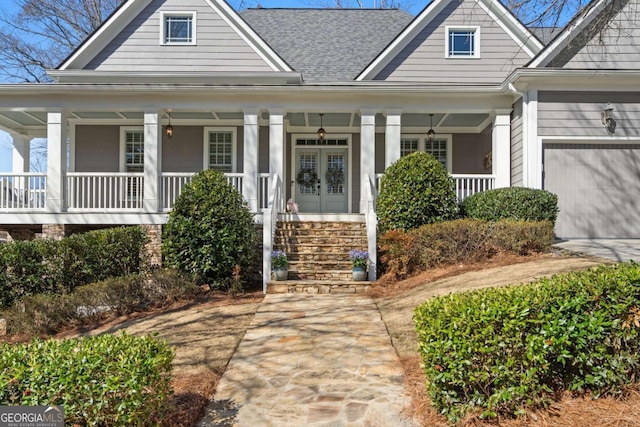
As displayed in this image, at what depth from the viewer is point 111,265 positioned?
8055 mm

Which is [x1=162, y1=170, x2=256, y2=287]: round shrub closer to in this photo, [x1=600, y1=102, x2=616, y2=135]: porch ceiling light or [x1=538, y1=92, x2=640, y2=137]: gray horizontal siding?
[x1=538, y1=92, x2=640, y2=137]: gray horizontal siding

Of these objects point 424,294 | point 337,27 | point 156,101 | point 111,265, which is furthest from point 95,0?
point 424,294

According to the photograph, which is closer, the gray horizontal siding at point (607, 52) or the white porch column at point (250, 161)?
the gray horizontal siding at point (607, 52)

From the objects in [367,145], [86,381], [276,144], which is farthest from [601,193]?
[86,381]

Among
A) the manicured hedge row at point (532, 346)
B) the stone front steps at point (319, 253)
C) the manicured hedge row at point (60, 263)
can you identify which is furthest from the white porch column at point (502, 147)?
the manicured hedge row at point (60, 263)

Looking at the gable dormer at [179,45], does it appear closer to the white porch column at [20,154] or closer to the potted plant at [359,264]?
the white porch column at [20,154]

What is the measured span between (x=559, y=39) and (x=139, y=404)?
10.8 meters

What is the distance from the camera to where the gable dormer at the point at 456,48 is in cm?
1224

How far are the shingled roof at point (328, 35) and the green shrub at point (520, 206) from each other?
6083 mm

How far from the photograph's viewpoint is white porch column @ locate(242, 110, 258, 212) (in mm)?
10796

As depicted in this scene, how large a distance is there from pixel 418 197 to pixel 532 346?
19.9 ft

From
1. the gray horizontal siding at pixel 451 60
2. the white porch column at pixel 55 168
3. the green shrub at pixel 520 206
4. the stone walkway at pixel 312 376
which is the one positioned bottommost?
the stone walkway at pixel 312 376

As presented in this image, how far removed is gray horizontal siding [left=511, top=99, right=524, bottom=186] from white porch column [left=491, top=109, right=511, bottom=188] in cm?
9

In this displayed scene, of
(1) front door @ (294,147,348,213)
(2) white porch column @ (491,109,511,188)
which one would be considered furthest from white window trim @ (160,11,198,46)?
(2) white porch column @ (491,109,511,188)
